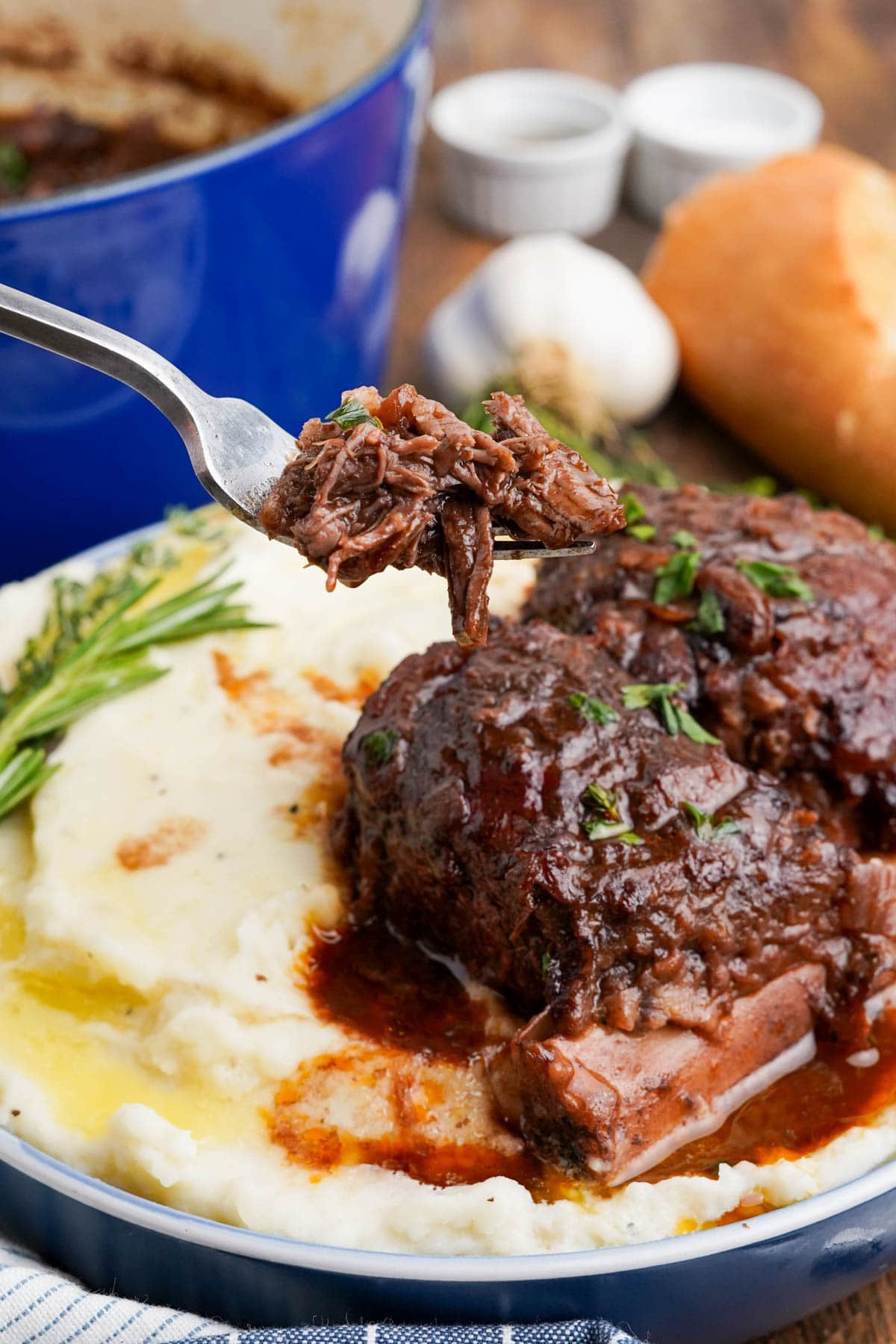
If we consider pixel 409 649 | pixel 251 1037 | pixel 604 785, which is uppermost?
pixel 604 785

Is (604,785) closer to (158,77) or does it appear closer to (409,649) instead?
(409,649)

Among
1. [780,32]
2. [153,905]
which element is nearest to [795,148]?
[780,32]

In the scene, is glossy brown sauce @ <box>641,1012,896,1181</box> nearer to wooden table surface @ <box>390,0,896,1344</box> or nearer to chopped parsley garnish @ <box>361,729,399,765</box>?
chopped parsley garnish @ <box>361,729,399,765</box>

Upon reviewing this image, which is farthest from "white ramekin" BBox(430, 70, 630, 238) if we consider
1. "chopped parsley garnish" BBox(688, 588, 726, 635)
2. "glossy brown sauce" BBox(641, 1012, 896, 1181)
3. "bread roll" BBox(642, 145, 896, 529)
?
"glossy brown sauce" BBox(641, 1012, 896, 1181)

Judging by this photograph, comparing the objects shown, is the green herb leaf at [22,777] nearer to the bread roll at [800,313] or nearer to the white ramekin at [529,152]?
the bread roll at [800,313]

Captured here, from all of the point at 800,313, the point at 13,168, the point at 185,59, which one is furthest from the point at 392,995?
the point at 185,59

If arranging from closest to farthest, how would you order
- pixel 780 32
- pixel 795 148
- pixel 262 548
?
pixel 262 548 → pixel 795 148 → pixel 780 32

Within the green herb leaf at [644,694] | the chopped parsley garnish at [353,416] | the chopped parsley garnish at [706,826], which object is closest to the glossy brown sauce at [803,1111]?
the chopped parsley garnish at [706,826]
